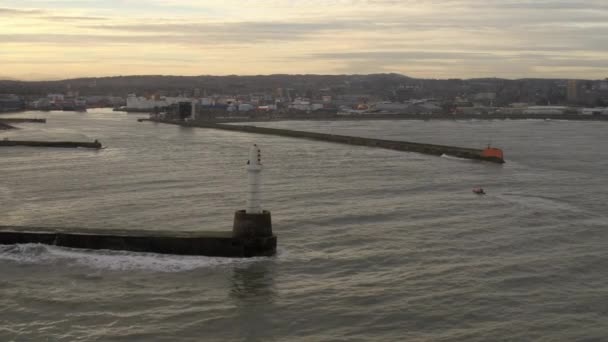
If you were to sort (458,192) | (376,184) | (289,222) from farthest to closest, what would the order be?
(376,184)
(458,192)
(289,222)

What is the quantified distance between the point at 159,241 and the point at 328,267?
2228 mm

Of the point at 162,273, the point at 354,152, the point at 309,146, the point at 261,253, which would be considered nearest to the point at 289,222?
the point at 261,253

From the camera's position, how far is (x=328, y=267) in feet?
29.9

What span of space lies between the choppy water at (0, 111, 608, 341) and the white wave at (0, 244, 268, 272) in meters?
0.03

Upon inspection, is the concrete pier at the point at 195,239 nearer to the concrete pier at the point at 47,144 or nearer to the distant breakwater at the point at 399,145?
the distant breakwater at the point at 399,145

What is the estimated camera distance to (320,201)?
14117mm

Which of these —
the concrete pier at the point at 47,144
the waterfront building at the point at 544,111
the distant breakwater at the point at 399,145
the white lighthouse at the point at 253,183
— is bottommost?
the concrete pier at the point at 47,144

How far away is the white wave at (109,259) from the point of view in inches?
355

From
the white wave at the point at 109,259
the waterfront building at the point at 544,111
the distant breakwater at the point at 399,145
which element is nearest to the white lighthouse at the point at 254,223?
the white wave at the point at 109,259

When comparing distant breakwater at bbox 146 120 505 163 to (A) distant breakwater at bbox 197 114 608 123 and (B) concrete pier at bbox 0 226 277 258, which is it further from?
(A) distant breakwater at bbox 197 114 608 123

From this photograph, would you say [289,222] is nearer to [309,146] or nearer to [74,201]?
[74,201]

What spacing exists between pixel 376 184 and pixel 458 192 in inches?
78.9

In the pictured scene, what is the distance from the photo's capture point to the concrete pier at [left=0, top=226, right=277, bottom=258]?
375 inches

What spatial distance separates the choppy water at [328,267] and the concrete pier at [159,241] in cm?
20
